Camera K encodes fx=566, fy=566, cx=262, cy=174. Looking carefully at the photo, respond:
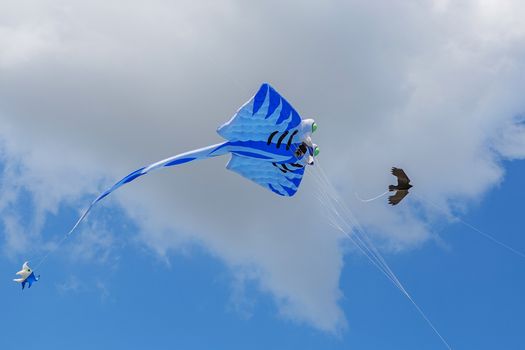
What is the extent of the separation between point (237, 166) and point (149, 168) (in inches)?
178

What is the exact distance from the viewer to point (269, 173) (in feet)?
94.1

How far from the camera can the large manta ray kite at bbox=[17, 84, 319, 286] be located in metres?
25.0

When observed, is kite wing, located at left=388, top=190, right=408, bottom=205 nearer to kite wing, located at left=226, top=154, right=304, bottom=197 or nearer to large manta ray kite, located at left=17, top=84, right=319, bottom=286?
large manta ray kite, located at left=17, top=84, right=319, bottom=286

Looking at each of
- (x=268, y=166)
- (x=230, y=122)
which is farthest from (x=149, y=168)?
(x=268, y=166)

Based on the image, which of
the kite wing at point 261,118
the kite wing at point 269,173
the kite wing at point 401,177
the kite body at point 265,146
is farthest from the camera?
the kite wing at point 269,173

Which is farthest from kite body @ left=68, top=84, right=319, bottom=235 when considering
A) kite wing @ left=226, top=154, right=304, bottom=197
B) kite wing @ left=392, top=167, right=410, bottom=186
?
kite wing @ left=392, top=167, right=410, bottom=186

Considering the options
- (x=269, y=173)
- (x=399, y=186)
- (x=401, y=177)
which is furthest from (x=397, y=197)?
(x=269, y=173)

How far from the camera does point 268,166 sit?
28.2m

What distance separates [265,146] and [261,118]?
1.82m

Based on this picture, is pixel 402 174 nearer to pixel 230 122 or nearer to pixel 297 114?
pixel 297 114

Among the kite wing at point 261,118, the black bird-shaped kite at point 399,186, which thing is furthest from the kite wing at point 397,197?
the kite wing at point 261,118

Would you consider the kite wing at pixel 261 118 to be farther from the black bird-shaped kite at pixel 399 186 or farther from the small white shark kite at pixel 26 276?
the small white shark kite at pixel 26 276

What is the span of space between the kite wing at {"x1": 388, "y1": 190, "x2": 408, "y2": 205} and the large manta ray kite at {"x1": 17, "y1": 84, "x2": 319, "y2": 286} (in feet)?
13.8

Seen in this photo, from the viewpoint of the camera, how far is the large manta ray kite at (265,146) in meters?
25.0
